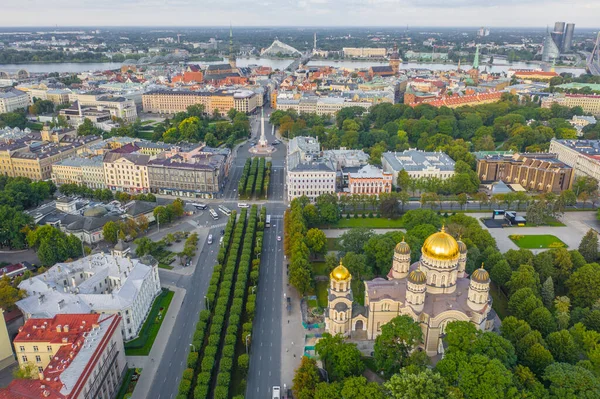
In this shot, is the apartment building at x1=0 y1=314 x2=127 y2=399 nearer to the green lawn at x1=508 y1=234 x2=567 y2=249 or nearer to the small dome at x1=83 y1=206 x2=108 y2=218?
the small dome at x1=83 y1=206 x2=108 y2=218

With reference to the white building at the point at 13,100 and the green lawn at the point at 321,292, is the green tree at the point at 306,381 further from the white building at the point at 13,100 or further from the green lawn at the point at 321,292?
the white building at the point at 13,100

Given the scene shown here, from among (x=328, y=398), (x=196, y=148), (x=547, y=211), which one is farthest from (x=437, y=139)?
(x=328, y=398)

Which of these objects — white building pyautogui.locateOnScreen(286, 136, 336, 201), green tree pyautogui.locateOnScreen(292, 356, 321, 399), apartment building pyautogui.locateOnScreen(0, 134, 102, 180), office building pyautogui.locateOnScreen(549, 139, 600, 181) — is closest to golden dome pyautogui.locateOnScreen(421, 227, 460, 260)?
green tree pyautogui.locateOnScreen(292, 356, 321, 399)

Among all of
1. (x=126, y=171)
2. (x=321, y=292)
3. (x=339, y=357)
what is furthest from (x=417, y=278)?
(x=126, y=171)

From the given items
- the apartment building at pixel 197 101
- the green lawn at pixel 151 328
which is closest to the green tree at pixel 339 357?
the green lawn at pixel 151 328

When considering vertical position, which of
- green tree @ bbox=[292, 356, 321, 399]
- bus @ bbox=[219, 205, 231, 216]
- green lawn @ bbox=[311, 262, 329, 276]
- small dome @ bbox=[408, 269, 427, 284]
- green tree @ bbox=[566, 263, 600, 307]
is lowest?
green lawn @ bbox=[311, 262, 329, 276]
